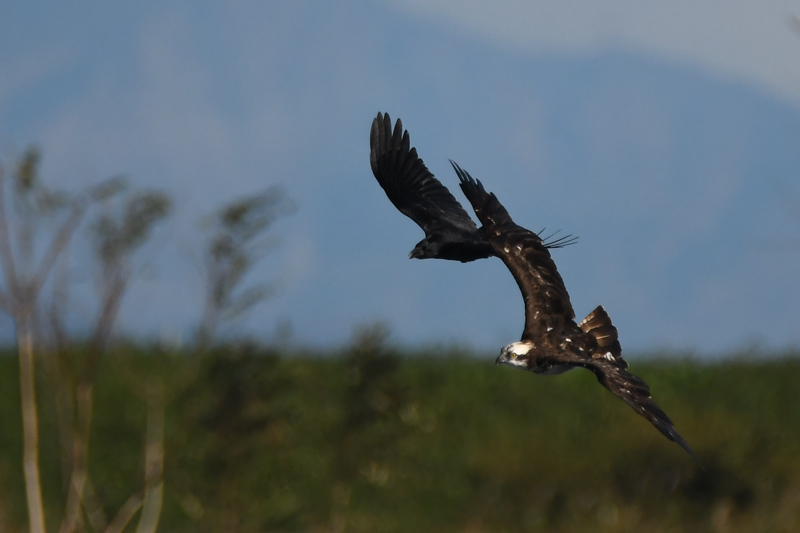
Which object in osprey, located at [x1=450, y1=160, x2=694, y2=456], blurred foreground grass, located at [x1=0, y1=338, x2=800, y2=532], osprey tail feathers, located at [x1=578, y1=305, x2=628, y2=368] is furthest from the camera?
blurred foreground grass, located at [x1=0, y1=338, x2=800, y2=532]

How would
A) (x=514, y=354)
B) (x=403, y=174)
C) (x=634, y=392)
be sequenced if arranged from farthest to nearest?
(x=403, y=174) → (x=514, y=354) → (x=634, y=392)

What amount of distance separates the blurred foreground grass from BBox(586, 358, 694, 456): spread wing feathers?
690 cm

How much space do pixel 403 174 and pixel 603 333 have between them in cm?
221

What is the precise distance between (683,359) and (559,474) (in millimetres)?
8787

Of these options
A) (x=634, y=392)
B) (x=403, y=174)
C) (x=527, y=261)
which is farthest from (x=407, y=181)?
(x=634, y=392)

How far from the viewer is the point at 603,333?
19.3 feet

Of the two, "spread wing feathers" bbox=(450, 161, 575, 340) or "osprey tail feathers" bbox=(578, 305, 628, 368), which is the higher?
"spread wing feathers" bbox=(450, 161, 575, 340)

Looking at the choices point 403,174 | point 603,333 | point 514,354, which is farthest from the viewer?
point 403,174

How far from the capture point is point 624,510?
17.4 m

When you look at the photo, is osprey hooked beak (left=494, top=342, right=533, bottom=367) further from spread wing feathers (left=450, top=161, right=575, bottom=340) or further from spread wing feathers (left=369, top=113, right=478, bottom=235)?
spread wing feathers (left=369, top=113, right=478, bottom=235)

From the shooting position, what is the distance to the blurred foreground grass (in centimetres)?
1265

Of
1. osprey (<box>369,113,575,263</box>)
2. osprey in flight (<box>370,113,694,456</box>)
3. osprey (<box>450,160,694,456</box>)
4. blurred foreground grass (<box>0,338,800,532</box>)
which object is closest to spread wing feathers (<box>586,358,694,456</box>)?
osprey in flight (<box>370,113,694,456</box>)

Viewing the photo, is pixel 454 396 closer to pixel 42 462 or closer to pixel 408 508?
pixel 408 508

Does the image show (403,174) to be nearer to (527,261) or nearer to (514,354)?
(527,261)
